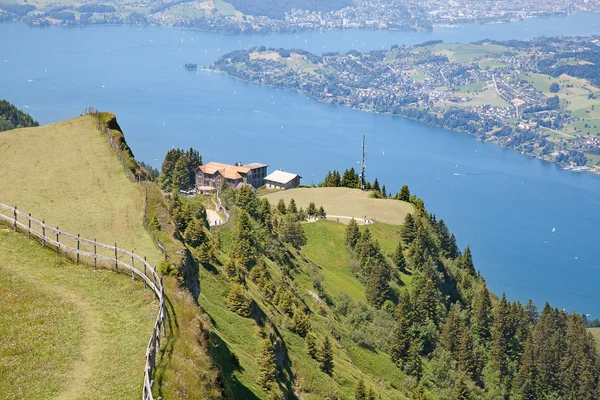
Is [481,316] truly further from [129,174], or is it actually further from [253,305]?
[129,174]

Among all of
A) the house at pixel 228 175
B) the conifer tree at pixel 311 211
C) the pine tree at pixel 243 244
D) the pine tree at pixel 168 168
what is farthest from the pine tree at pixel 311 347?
the pine tree at pixel 168 168

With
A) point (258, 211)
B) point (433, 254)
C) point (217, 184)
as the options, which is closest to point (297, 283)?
point (258, 211)

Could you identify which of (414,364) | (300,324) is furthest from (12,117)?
(300,324)

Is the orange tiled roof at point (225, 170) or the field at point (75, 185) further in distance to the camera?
the orange tiled roof at point (225, 170)

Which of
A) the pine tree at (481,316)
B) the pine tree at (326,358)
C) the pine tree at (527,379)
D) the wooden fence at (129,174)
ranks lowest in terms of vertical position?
the pine tree at (527,379)

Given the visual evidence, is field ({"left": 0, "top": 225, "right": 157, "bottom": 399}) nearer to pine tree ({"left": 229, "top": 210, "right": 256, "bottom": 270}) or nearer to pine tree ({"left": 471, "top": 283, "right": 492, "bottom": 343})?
pine tree ({"left": 229, "top": 210, "right": 256, "bottom": 270})

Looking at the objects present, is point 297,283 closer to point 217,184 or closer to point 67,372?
point 67,372

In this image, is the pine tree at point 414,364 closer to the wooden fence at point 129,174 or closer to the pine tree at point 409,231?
the pine tree at point 409,231
